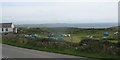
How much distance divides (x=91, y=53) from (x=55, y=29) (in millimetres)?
22653

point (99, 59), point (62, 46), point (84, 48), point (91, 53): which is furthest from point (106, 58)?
point (62, 46)

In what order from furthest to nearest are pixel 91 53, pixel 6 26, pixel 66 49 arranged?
pixel 6 26 → pixel 66 49 → pixel 91 53

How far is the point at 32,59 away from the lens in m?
17.0

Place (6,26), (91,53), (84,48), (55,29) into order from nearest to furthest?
(91,53) → (84,48) → (55,29) → (6,26)

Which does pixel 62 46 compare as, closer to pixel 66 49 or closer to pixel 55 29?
pixel 66 49

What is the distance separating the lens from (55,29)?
42.4 meters

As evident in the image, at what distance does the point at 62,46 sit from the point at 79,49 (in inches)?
113

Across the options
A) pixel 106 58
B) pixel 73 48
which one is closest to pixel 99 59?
pixel 106 58

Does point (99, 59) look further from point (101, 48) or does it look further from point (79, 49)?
point (79, 49)

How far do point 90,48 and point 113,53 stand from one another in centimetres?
270

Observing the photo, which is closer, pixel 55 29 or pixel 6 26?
pixel 55 29

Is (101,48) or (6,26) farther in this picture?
(6,26)

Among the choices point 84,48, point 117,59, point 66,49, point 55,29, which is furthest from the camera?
point 55,29

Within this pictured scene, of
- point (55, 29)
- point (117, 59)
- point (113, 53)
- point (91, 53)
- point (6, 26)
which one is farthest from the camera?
point (6, 26)
